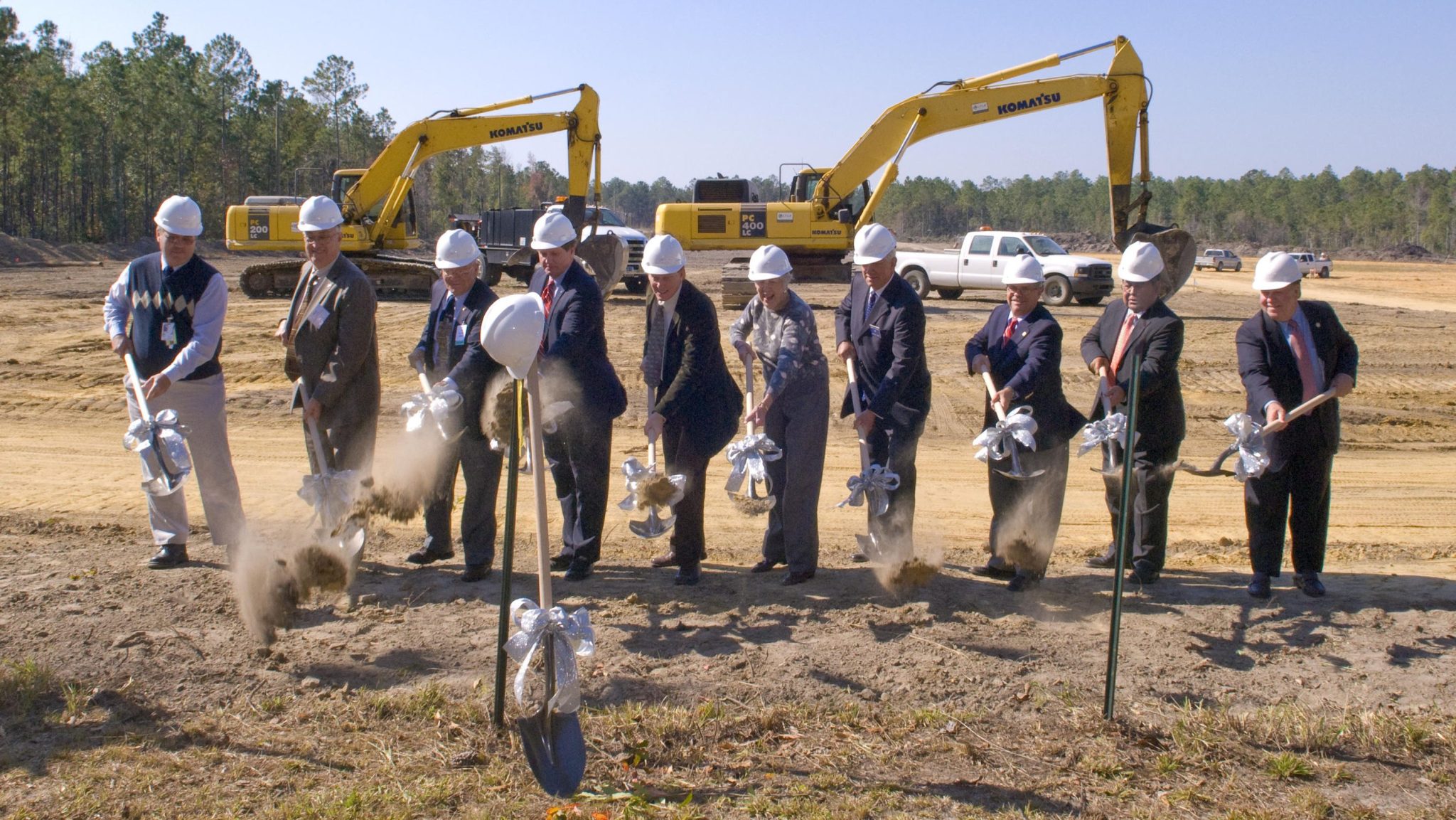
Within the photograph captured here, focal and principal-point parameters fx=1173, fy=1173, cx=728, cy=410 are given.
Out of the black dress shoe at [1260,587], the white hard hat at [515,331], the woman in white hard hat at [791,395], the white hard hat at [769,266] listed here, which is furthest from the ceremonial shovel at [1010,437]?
the white hard hat at [515,331]

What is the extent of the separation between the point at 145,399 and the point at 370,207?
18.2m

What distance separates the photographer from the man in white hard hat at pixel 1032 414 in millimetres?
6445

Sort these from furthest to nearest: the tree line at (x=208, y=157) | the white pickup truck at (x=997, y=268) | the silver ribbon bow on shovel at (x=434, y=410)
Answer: the tree line at (x=208, y=157) < the white pickup truck at (x=997, y=268) < the silver ribbon bow on shovel at (x=434, y=410)

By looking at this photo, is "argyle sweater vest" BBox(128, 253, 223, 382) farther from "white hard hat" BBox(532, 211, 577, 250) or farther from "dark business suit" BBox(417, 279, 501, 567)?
"white hard hat" BBox(532, 211, 577, 250)

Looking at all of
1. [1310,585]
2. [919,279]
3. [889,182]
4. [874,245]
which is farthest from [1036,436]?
[919,279]

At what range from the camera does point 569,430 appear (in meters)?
6.46

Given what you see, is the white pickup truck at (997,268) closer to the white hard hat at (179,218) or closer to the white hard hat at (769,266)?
the white hard hat at (769,266)

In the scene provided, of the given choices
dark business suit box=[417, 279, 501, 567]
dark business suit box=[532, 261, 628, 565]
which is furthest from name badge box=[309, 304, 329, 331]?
dark business suit box=[532, 261, 628, 565]

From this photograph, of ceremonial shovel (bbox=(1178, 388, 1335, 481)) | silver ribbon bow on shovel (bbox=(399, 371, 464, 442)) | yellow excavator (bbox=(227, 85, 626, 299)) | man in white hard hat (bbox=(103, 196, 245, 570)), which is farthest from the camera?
yellow excavator (bbox=(227, 85, 626, 299))

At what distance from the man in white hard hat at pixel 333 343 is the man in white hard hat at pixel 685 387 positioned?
1.57 metres

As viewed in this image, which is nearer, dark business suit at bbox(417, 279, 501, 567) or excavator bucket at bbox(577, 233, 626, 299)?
dark business suit at bbox(417, 279, 501, 567)

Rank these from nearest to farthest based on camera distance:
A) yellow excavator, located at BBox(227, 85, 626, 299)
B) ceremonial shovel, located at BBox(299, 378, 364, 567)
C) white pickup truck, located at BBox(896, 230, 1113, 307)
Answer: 1. ceremonial shovel, located at BBox(299, 378, 364, 567)
2. yellow excavator, located at BBox(227, 85, 626, 299)
3. white pickup truck, located at BBox(896, 230, 1113, 307)

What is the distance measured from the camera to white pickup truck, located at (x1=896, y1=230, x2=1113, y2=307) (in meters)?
25.1

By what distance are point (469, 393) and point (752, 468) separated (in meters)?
1.61
